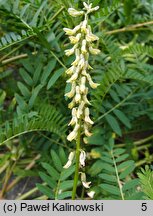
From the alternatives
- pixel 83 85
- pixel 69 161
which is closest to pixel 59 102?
pixel 69 161

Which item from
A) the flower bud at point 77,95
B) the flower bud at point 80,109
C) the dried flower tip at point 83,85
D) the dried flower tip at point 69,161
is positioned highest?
the dried flower tip at point 83,85

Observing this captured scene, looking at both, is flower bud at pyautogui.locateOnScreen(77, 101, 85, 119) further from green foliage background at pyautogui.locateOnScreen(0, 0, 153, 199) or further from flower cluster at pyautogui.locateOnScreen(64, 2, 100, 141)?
green foliage background at pyautogui.locateOnScreen(0, 0, 153, 199)

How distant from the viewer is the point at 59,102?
1723 millimetres

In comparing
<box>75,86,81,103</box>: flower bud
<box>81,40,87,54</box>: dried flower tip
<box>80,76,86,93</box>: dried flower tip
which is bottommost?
<box>75,86,81,103</box>: flower bud

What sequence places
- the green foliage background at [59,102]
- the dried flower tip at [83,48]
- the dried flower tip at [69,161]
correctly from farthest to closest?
the green foliage background at [59,102] → the dried flower tip at [69,161] → the dried flower tip at [83,48]

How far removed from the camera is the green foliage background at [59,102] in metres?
1.46

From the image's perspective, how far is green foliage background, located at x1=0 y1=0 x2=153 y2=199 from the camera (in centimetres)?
146

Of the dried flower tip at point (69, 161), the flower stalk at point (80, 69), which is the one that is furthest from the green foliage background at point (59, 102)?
the flower stalk at point (80, 69)

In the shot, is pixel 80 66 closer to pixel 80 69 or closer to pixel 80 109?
pixel 80 69

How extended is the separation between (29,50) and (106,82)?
0.38 meters

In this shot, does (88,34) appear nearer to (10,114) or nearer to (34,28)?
(34,28)

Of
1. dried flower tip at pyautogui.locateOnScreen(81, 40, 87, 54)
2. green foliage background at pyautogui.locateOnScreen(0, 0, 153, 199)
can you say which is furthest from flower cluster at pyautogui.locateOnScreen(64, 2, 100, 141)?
green foliage background at pyautogui.locateOnScreen(0, 0, 153, 199)

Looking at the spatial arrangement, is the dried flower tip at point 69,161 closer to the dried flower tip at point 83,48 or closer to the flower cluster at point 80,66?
the flower cluster at point 80,66

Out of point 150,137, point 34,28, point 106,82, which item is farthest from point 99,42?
point 150,137
